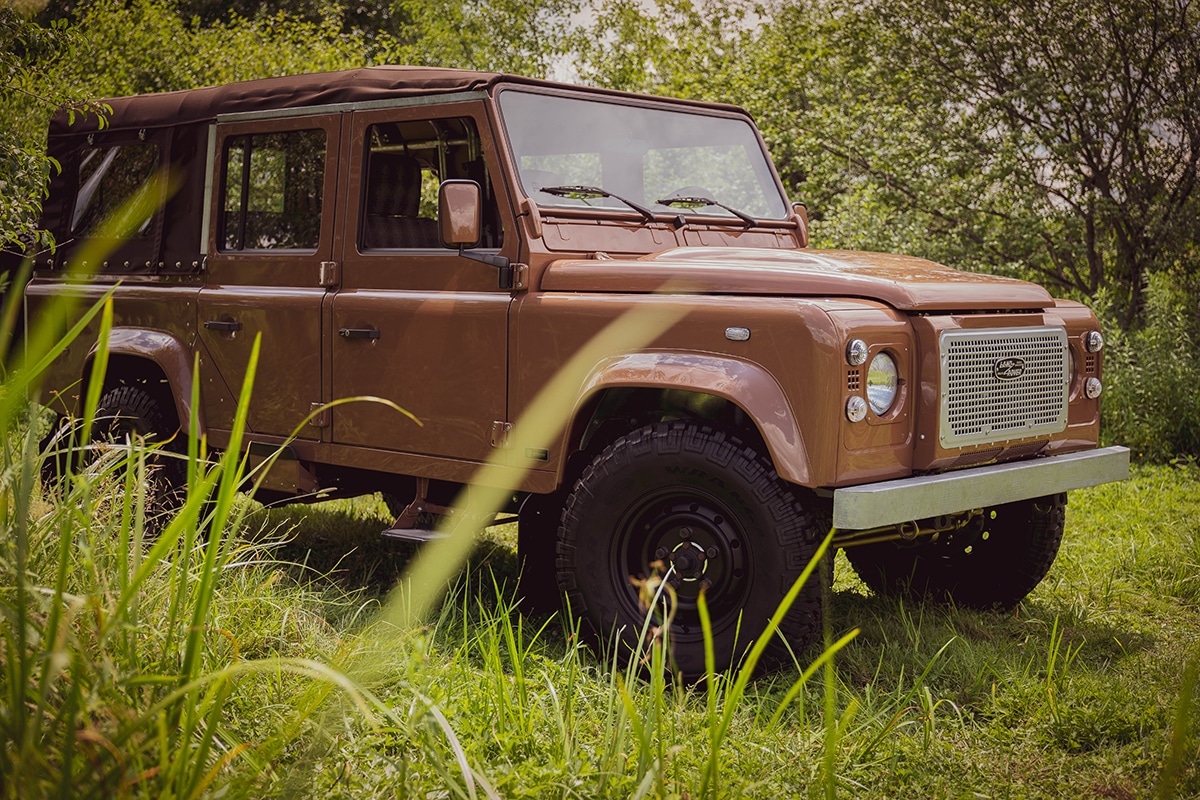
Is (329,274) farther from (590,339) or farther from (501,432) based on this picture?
(590,339)

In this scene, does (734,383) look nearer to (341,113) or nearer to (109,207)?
(341,113)

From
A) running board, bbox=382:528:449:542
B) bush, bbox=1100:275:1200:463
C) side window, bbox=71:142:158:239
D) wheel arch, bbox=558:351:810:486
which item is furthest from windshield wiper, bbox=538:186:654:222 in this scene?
bush, bbox=1100:275:1200:463

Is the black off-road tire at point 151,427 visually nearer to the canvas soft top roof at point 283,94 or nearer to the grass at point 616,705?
the grass at point 616,705

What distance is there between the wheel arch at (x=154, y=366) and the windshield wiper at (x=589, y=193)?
1.87 m

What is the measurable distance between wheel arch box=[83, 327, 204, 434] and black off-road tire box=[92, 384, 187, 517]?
0.06 m

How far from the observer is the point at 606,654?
11.8 ft

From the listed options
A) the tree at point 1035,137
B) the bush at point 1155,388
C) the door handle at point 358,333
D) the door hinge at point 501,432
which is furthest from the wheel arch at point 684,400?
the tree at point 1035,137

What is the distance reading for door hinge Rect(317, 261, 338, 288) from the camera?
15.4ft

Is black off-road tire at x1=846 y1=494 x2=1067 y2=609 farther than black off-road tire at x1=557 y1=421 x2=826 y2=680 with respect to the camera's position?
Yes

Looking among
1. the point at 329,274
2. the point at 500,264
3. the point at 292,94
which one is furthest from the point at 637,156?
the point at 292,94

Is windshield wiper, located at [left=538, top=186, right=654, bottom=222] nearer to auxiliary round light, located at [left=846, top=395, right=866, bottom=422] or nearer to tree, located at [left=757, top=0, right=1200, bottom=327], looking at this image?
auxiliary round light, located at [left=846, top=395, right=866, bottom=422]

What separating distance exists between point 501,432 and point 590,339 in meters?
0.53

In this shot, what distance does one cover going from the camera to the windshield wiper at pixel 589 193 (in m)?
4.29

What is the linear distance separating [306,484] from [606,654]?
1.84 m
